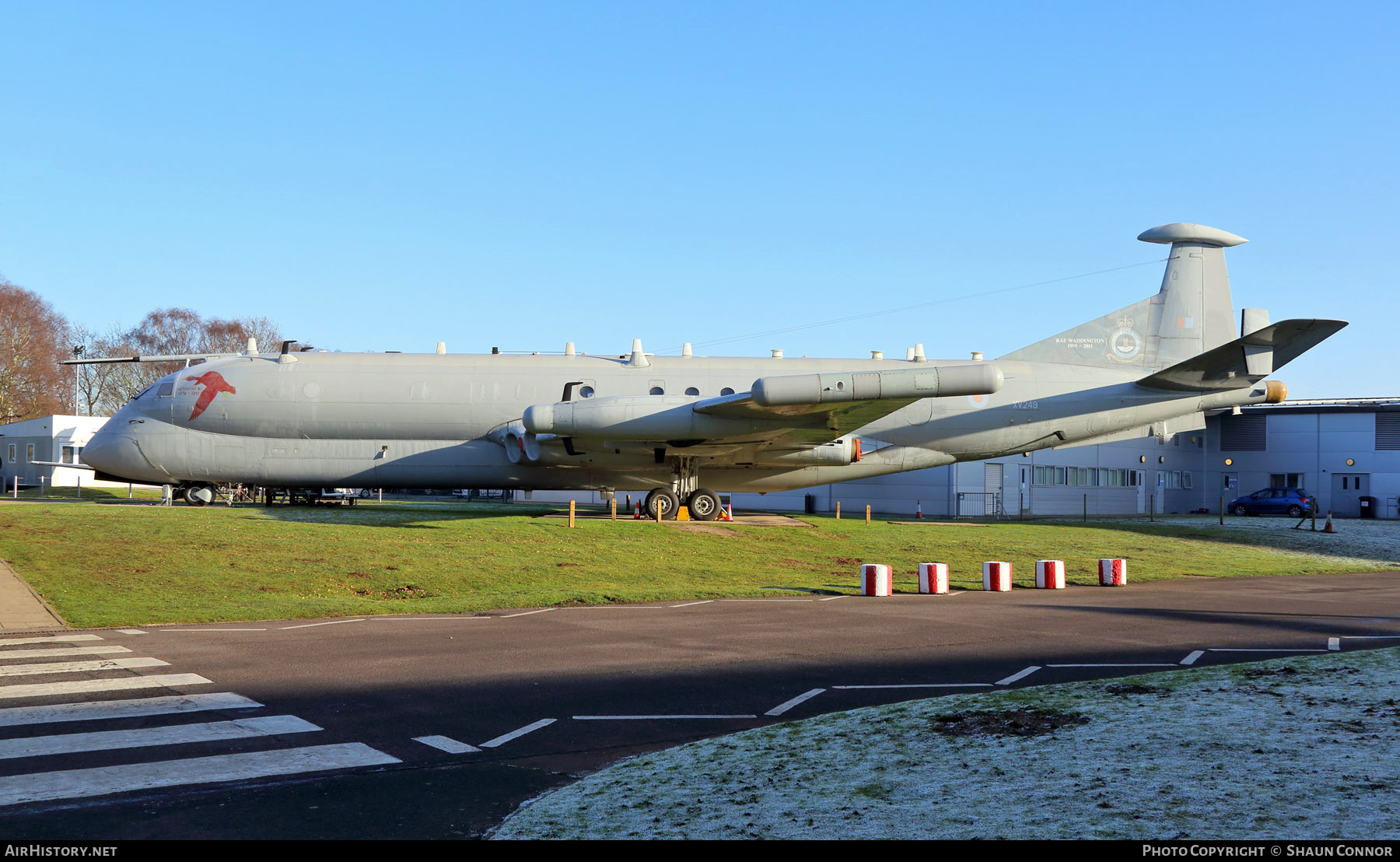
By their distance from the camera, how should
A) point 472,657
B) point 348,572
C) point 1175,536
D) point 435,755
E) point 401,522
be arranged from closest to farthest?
point 435,755
point 472,657
point 348,572
point 401,522
point 1175,536

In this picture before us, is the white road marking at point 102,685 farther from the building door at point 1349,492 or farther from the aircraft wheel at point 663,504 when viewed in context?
the building door at point 1349,492

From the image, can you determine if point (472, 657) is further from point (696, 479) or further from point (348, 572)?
point (696, 479)

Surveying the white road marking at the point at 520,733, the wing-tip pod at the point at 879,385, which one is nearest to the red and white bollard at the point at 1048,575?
the wing-tip pod at the point at 879,385

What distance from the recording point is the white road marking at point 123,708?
820 centimetres

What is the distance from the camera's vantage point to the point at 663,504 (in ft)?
94.3

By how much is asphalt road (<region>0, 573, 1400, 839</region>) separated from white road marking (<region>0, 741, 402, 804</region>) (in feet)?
0.07

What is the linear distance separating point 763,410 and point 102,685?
16.9 meters

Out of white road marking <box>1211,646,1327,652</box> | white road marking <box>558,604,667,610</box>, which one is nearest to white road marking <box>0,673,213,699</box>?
white road marking <box>558,604,667,610</box>

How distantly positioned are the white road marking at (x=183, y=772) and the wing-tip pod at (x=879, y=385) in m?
16.5

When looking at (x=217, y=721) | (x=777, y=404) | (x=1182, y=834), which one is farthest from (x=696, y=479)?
(x=1182, y=834)

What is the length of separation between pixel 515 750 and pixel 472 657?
437 centimetres
